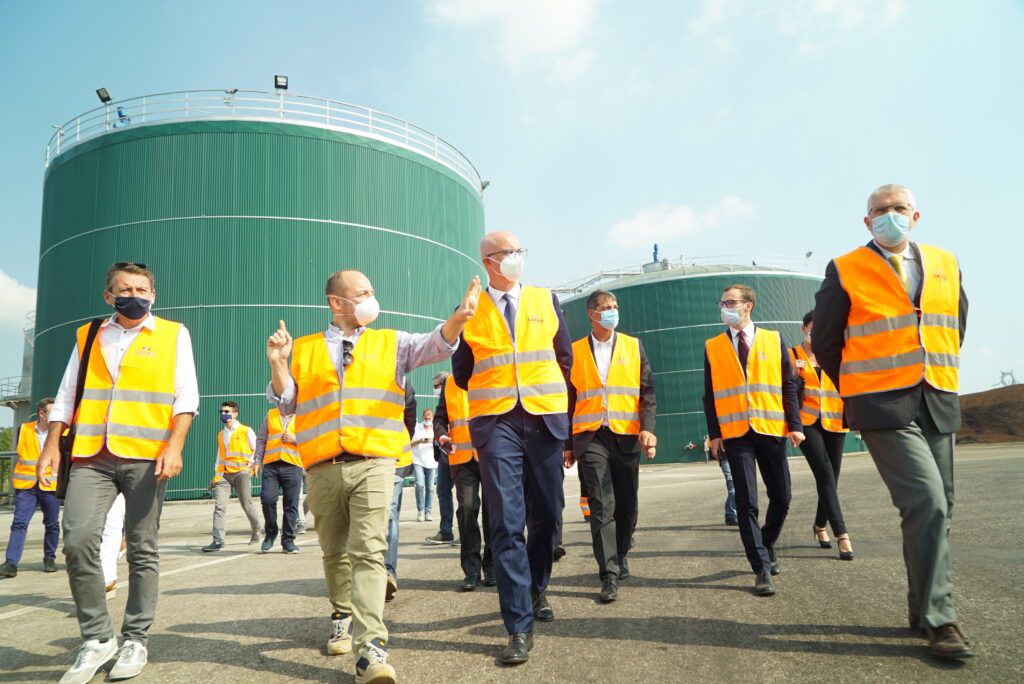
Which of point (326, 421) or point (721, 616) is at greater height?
point (326, 421)

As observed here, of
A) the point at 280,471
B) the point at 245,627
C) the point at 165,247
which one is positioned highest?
the point at 165,247

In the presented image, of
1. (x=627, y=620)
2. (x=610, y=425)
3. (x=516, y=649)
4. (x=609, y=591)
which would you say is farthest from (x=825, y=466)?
(x=516, y=649)

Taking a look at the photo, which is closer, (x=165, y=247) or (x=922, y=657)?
(x=922, y=657)

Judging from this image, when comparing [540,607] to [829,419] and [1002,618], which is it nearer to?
[1002,618]

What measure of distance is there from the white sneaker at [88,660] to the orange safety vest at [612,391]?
3.25 meters

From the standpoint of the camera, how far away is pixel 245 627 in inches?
171

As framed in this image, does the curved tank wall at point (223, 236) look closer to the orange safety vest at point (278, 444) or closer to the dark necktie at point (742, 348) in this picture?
the orange safety vest at point (278, 444)

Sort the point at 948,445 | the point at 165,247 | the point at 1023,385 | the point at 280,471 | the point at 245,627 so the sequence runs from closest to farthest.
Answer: the point at 948,445, the point at 245,627, the point at 280,471, the point at 165,247, the point at 1023,385

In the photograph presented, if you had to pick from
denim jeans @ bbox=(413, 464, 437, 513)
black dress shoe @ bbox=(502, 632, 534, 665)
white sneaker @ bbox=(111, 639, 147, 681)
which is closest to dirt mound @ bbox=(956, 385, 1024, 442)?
denim jeans @ bbox=(413, 464, 437, 513)

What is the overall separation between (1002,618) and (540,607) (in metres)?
2.44

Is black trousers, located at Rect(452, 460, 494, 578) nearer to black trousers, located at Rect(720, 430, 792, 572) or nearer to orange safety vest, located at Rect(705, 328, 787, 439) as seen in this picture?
black trousers, located at Rect(720, 430, 792, 572)

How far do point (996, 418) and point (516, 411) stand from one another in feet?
147

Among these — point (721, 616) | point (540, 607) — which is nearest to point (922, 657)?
point (721, 616)

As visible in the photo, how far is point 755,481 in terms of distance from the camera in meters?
5.05
